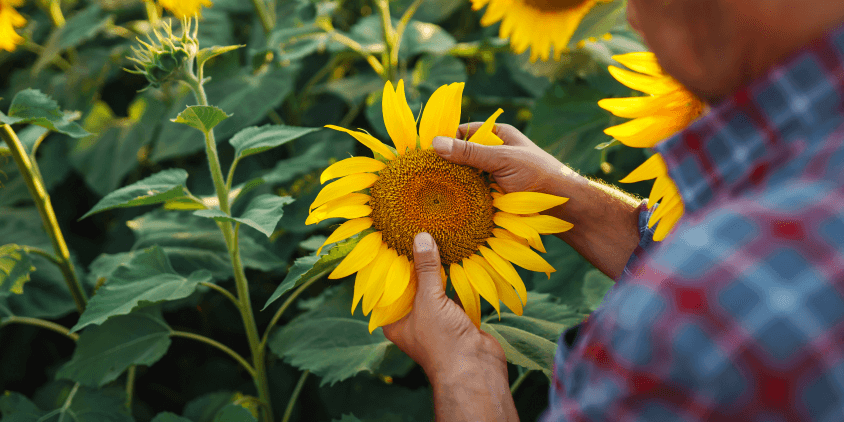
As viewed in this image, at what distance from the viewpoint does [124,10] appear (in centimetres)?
200

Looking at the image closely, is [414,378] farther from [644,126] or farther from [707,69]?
[707,69]

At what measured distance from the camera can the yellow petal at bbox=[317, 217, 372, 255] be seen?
0.89m

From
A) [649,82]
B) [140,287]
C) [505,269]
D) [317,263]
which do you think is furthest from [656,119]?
[140,287]

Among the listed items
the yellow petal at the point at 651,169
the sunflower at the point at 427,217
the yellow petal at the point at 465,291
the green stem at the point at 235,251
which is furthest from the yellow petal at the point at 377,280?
the yellow petal at the point at 651,169

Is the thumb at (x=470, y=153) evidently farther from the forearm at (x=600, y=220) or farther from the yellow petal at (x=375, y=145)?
the forearm at (x=600, y=220)

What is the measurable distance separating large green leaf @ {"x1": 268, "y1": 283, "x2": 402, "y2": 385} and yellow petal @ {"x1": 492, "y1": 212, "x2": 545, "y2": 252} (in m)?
0.37

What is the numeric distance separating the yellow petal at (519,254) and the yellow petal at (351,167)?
23cm

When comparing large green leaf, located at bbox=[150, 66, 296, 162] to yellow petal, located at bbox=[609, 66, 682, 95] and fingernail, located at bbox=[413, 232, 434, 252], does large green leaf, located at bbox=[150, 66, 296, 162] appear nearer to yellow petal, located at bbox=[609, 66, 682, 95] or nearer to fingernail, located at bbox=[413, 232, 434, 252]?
fingernail, located at bbox=[413, 232, 434, 252]

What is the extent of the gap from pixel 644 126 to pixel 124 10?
1910 millimetres

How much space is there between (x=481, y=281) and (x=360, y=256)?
21 centimetres

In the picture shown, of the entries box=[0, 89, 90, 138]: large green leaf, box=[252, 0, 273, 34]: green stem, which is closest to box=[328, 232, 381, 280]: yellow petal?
box=[0, 89, 90, 138]: large green leaf

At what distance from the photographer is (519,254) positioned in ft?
3.06

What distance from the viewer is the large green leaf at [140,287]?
3.28 ft

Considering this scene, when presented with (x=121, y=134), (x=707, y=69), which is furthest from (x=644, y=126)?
(x=121, y=134)
